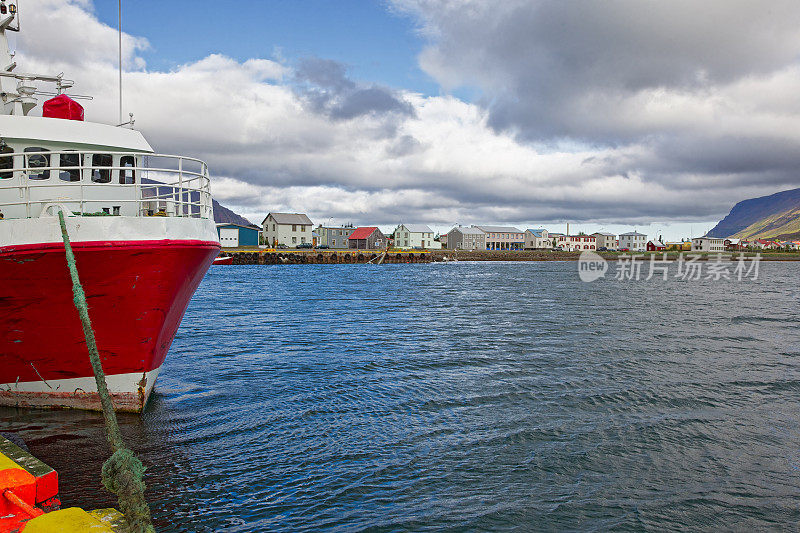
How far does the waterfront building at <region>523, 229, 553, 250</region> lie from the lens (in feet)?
535

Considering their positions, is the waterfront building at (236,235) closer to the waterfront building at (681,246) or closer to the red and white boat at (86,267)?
the red and white boat at (86,267)

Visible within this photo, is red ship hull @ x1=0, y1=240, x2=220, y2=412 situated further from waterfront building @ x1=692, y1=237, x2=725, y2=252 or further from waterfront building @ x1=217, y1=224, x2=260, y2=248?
waterfront building @ x1=692, y1=237, x2=725, y2=252

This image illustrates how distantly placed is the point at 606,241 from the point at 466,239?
198 feet

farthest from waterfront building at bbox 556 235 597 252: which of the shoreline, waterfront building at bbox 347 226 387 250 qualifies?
waterfront building at bbox 347 226 387 250

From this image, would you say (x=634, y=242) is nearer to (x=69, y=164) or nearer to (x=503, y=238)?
(x=503, y=238)

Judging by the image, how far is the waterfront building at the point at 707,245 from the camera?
7057 inches

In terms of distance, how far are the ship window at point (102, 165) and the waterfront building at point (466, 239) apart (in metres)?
139

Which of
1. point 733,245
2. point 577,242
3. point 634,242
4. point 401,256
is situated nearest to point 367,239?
point 401,256

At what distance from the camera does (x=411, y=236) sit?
134 m

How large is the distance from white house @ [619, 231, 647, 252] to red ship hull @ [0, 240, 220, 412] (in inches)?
7117

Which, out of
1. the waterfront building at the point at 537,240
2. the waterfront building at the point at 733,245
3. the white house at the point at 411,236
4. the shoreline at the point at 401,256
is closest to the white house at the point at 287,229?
the shoreline at the point at 401,256

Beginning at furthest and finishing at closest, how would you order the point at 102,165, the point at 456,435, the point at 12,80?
1. the point at 12,80
2. the point at 102,165
3. the point at 456,435

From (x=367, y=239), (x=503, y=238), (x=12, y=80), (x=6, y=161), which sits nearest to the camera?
(x=6, y=161)

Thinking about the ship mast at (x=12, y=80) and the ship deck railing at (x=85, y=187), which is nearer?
the ship deck railing at (x=85, y=187)
